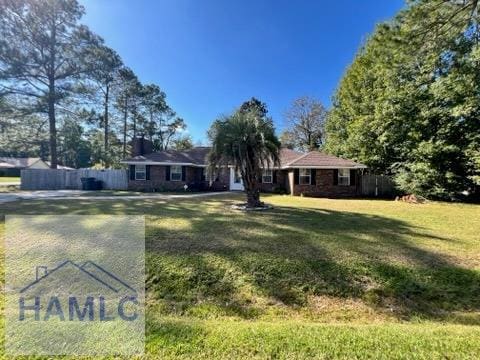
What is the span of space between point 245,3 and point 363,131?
12734 mm

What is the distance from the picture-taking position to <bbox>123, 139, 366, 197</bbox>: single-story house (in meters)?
18.8

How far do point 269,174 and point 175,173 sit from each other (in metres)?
7.26

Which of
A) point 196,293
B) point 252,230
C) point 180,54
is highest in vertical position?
point 180,54

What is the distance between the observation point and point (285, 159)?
21.6 m

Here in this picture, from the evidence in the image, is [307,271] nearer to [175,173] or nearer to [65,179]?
[175,173]

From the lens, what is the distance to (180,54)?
16.3 m

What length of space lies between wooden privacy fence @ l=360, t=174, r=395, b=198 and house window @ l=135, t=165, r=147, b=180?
637 inches

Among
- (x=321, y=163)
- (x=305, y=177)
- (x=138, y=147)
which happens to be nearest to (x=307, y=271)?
(x=305, y=177)

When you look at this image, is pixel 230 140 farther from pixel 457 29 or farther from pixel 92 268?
pixel 457 29

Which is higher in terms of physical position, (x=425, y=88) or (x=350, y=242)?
(x=425, y=88)

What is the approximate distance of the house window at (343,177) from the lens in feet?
61.9

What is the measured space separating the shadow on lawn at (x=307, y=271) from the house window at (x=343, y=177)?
11922 millimetres

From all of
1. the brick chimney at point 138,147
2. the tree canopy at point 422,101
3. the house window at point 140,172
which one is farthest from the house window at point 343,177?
the brick chimney at point 138,147

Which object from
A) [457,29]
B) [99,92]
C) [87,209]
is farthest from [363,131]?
[99,92]
